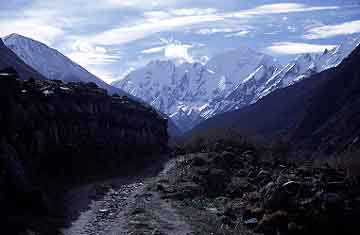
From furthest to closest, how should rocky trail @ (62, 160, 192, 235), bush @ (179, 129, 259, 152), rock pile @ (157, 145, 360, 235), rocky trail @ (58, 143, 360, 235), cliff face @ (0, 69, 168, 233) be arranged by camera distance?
1. bush @ (179, 129, 259, 152)
2. cliff face @ (0, 69, 168, 233)
3. rock pile @ (157, 145, 360, 235)
4. rocky trail @ (58, 143, 360, 235)
5. rocky trail @ (62, 160, 192, 235)

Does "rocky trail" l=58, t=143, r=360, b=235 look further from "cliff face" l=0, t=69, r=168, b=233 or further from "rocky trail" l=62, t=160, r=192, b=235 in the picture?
"cliff face" l=0, t=69, r=168, b=233

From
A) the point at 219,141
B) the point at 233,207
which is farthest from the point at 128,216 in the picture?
the point at 219,141

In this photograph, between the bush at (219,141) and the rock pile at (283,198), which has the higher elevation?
the rock pile at (283,198)

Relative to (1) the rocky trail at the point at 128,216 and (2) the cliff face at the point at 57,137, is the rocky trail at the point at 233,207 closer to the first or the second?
(1) the rocky trail at the point at 128,216

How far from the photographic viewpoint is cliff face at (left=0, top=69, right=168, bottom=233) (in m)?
41.3

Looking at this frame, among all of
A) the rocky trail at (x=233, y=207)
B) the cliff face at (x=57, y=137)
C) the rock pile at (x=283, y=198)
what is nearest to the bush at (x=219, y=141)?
the cliff face at (x=57, y=137)

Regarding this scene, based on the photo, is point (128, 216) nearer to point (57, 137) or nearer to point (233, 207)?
point (233, 207)

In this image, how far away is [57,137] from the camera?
212 ft

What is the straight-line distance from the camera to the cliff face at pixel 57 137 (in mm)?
41281

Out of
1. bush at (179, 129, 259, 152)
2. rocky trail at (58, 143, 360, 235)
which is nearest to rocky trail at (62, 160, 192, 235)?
rocky trail at (58, 143, 360, 235)

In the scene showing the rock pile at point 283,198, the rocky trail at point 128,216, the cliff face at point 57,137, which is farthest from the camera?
the cliff face at point 57,137

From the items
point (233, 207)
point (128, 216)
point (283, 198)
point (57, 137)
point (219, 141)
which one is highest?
point (57, 137)

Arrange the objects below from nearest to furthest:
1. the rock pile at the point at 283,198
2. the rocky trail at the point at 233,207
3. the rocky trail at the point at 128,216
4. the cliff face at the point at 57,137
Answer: the rocky trail at the point at 128,216
the rocky trail at the point at 233,207
the rock pile at the point at 283,198
the cliff face at the point at 57,137

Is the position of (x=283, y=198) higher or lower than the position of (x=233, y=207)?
higher
